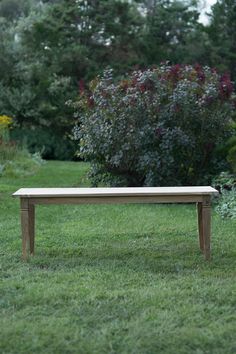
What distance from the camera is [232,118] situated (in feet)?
31.9

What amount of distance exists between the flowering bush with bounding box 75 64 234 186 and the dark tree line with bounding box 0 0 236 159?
481 inches

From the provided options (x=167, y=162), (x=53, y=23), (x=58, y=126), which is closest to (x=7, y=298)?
(x=167, y=162)

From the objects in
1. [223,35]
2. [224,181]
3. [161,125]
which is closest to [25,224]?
[161,125]

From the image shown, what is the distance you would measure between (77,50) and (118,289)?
→ 2065 centimetres

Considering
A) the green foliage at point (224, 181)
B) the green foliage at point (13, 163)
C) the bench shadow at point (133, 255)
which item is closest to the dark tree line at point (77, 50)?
the green foliage at point (13, 163)

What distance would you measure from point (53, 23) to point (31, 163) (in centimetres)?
1070

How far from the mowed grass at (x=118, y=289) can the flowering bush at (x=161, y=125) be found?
2.12 m

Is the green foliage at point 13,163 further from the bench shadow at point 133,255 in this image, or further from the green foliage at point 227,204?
the bench shadow at point 133,255

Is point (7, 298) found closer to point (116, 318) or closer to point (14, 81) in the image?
point (116, 318)

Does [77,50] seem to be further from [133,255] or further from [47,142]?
[133,255]

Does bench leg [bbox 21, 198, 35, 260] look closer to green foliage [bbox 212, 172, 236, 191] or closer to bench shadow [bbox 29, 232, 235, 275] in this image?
bench shadow [bbox 29, 232, 235, 275]

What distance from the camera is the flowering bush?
8969 millimetres

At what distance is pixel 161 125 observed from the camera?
8.91 meters

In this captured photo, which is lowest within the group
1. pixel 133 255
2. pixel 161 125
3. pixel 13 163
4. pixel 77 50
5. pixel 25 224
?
pixel 133 255
